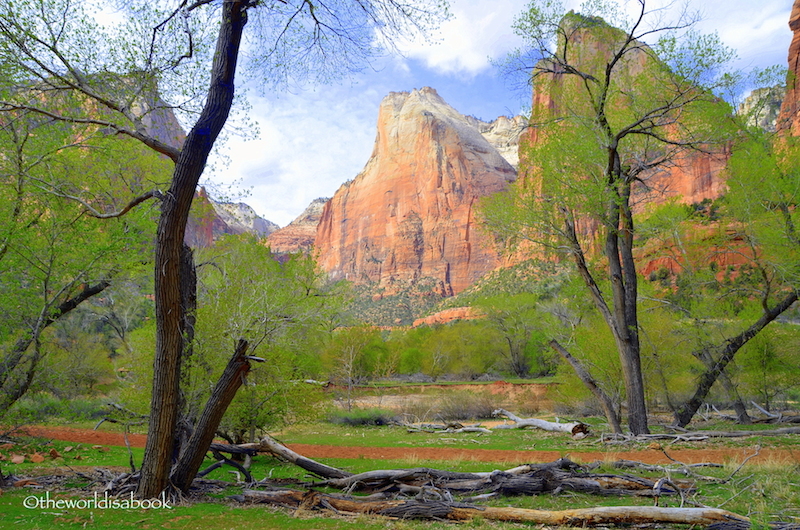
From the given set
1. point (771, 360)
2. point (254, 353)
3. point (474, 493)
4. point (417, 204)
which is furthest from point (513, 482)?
point (417, 204)

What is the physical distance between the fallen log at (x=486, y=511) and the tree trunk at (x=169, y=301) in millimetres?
1336

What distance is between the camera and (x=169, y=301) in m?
6.39

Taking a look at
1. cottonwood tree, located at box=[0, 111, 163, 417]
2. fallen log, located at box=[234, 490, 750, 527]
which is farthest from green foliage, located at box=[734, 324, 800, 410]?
cottonwood tree, located at box=[0, 111, 163, 417]

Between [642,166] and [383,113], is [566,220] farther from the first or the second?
[383,113]

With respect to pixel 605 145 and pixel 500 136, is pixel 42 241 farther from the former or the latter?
pixel 500 136

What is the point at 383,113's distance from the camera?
486 feet

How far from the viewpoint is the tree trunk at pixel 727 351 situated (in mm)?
13297

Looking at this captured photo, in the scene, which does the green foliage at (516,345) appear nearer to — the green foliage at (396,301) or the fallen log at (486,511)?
the fallen log at (486,511)

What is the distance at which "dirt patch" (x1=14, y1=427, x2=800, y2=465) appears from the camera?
10.1 metres

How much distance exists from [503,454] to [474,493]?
5.73 metres

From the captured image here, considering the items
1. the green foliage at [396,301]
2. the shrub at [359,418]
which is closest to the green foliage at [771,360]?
the shrub at [359,418]

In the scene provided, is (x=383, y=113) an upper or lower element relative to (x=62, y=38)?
upper

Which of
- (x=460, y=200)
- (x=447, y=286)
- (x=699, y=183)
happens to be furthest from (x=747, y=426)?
(x=460, y=200)

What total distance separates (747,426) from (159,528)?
17.7m
